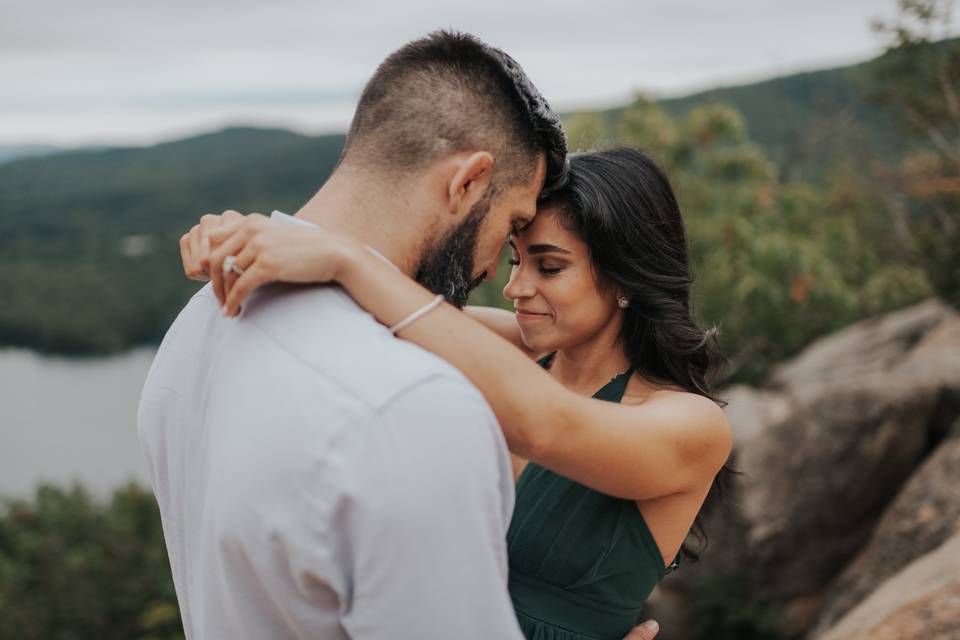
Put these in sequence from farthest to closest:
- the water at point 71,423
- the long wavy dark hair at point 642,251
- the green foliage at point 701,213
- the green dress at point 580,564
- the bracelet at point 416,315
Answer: the water at point 71,423 → the green foliage at point 701,213 → the long wavy dark hair at point 642,251 → the green dress at point 580,564 → the bracelet at point 416,315

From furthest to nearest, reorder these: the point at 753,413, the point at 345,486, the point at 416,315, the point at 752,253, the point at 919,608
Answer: the point at 752,253
the point at 753,413
the point at 919,608
the point at 416,315
the point at 345,486

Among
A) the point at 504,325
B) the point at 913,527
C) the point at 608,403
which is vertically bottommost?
the point at 913,527

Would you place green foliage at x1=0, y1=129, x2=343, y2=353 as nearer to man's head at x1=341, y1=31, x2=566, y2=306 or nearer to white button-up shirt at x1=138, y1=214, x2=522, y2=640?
man's head at x1=341, y1=31, x2=566, y2=306

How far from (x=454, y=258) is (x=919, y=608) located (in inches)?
97.1

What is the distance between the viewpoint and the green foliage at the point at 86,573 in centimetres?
2241

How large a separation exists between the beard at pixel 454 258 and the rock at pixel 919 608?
2327 millimetres

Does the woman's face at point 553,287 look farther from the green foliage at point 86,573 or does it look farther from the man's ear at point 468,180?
the green foliage at point 86,573

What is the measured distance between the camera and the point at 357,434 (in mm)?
1196

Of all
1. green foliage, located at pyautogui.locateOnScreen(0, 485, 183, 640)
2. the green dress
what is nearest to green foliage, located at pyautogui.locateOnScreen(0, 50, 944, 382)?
the green dress

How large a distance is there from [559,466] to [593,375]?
0.95 m

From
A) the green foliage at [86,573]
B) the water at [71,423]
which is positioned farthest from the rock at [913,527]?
the water at [71,423]

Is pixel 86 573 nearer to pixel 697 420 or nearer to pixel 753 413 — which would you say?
pixel 753 413

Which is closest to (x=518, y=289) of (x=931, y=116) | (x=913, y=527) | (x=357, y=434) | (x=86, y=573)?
(x=357, y=434)

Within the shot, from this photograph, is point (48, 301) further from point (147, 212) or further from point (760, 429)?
point (760, 429)
